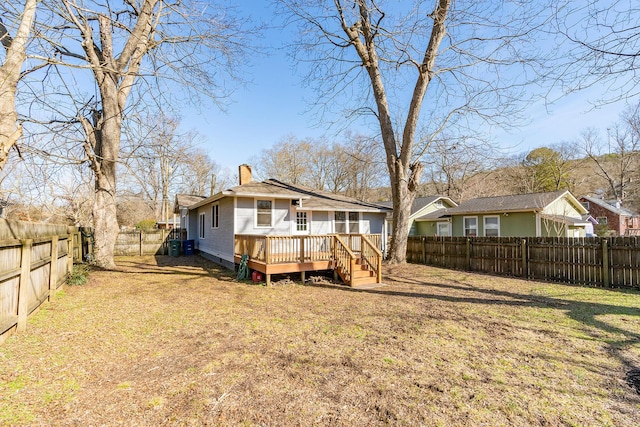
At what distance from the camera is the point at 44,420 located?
8.49 ft

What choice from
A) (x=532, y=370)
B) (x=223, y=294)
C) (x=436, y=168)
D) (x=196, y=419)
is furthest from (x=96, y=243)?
(x=436, y=168)

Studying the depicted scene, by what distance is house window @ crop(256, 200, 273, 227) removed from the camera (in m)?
12.0

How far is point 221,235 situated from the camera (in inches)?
516

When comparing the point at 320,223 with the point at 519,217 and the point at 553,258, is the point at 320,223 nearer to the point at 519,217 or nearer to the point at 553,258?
the point at 553,258

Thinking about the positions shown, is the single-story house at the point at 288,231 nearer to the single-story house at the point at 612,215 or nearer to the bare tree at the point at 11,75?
the bare tree at the point at 11,75

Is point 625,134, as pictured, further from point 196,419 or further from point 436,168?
point 196,419

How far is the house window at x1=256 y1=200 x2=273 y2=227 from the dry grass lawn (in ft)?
17.1

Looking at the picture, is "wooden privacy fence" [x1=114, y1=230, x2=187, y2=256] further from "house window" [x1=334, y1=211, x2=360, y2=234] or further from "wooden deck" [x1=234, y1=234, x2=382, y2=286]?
"wooden deck" [x1=234, y1=234, x2=382, y2=286]

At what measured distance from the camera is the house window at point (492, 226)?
1758 centimetres

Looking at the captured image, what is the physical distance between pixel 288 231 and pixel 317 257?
3.50 m

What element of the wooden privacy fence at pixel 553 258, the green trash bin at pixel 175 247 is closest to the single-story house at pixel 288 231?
the green trash bin at pixel 175 247

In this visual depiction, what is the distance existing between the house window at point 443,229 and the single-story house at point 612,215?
20466 mm

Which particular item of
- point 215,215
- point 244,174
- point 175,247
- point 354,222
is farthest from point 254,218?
point 175,247

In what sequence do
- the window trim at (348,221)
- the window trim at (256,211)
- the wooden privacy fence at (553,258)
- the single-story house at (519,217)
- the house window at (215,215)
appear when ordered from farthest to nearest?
the single-story house at (519,217) → the window trim at (348,221) → the house window at (215,215) → the window trim at (256,211) → the wooden privacy fence at (553,258)
